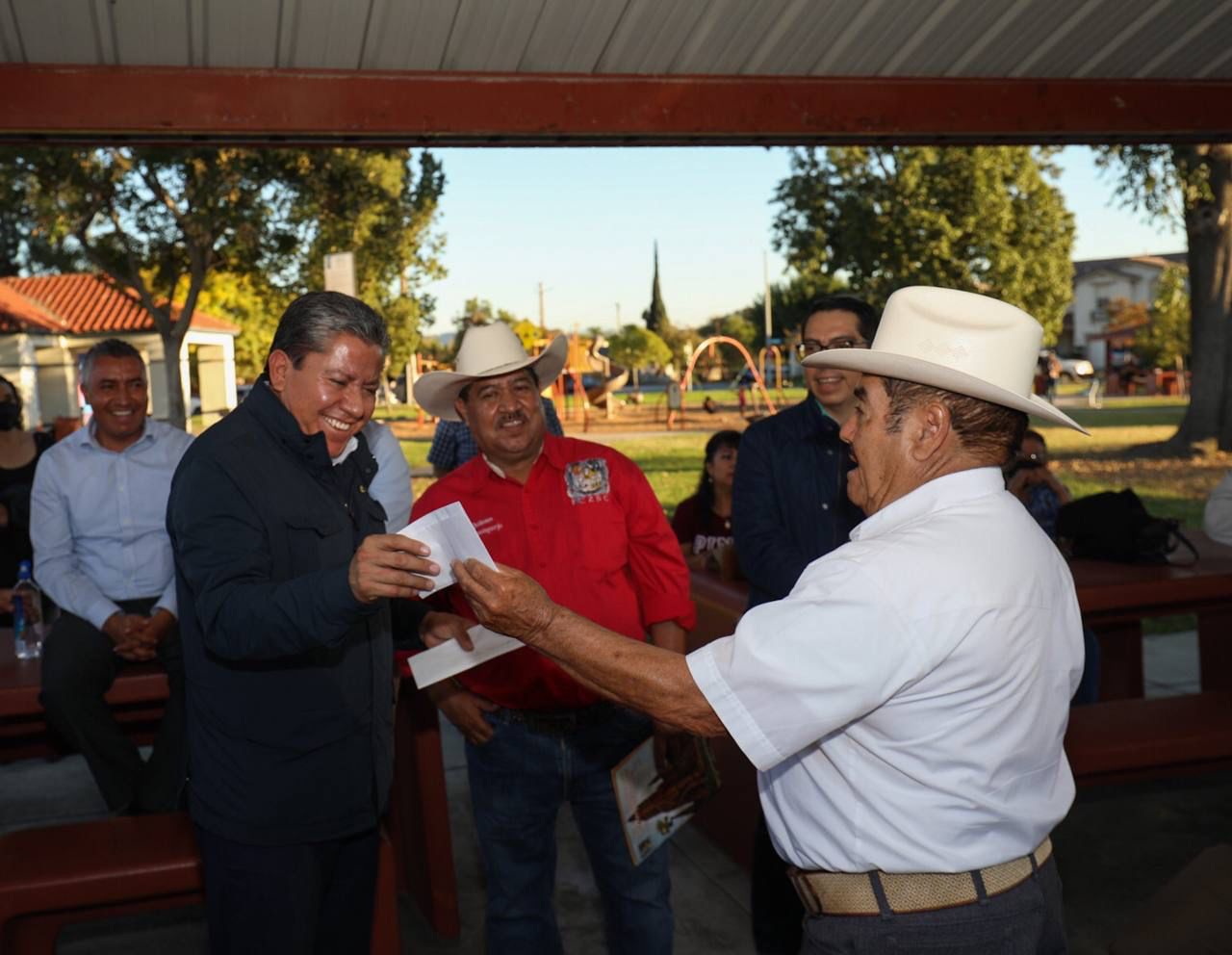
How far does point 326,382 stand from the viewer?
273cm

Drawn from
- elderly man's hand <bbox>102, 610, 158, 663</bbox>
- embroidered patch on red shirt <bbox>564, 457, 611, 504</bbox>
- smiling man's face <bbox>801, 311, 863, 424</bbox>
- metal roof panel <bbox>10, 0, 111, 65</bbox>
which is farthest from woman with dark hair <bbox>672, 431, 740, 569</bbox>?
metal roof panel <bbox>10, 0, 111, 65</bbox>

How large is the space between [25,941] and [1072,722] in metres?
3.80

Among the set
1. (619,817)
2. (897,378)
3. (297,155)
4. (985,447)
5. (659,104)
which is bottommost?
(619,817)

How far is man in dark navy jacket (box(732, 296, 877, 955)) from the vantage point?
3.75 meters

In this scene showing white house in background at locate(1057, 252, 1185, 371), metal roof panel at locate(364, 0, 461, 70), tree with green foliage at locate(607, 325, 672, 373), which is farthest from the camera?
white house in background at locate(1057, 252, 1185, 371)

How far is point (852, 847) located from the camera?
2039 millimetres

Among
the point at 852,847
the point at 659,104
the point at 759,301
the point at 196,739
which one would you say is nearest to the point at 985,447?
the point at 852,847

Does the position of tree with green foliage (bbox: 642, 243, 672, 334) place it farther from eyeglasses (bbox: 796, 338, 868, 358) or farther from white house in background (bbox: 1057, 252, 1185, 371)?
eyeglasses (bbox: 796, 338, 868, 358)

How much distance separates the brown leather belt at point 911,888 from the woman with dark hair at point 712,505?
4.19m

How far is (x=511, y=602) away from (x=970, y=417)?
91 centimetres

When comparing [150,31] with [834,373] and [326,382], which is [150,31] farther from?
[834,373]

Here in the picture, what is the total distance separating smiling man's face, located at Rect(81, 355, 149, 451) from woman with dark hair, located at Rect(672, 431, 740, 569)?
2876 mm

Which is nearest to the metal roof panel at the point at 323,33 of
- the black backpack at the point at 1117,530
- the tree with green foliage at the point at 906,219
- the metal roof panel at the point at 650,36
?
the metal roof panel at the point at 650,36

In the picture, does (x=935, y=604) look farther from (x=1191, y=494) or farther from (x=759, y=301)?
(x=759, y=301)
